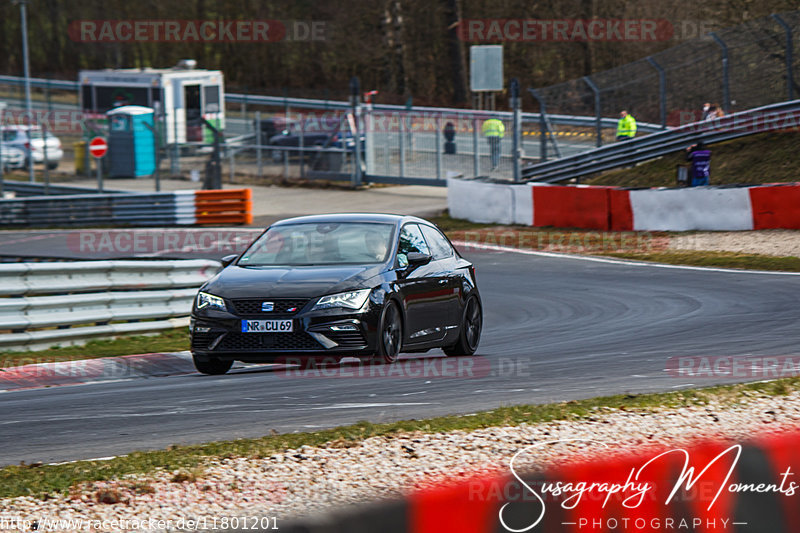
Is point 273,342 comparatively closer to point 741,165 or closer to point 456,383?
point 456,383

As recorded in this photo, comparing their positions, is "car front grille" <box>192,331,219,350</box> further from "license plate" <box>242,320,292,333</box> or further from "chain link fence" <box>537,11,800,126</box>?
"chain link fence" <box>537,11,800,126</box>

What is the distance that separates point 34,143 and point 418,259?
34898mm

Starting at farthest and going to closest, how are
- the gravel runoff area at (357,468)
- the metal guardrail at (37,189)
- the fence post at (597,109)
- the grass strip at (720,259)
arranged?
the metal guardrail at (37,189) < the fence post at (597,109) < the grass strip at (720,259) < the gravel runoff area at (357,468)

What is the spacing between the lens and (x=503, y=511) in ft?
16.4

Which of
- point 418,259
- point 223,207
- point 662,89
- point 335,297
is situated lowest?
point 223,207

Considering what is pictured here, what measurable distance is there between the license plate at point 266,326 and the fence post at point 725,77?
66.0 ft

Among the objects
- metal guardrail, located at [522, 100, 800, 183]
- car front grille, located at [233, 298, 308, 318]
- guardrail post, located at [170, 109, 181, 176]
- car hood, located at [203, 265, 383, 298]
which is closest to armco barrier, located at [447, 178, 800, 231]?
metal guardrail, located at [522, 100, 800, 183]

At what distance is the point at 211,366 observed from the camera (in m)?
10.5

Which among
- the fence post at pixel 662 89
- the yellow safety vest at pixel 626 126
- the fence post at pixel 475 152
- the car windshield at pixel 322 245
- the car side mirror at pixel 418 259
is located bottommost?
the car side mirror at pixel 418 259

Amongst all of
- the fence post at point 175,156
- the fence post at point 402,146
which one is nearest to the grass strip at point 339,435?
the fence post at point 402,146

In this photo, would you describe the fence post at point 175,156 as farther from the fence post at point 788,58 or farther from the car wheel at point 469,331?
the car wheel at point 469,331

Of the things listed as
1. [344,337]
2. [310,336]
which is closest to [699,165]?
[344,337]

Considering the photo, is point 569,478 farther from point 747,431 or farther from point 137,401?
point 137,401

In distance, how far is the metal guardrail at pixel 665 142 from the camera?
89.7 feet
